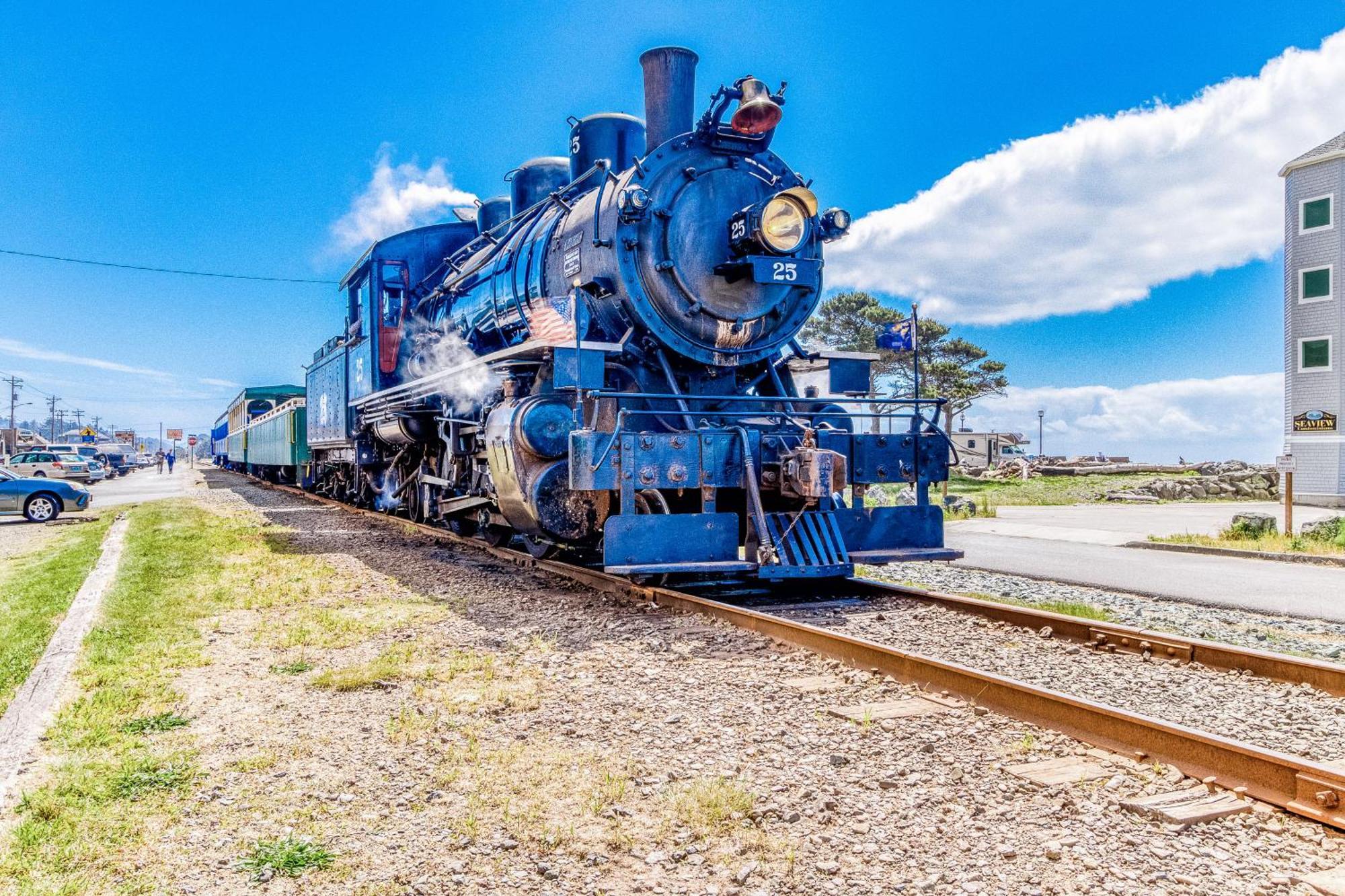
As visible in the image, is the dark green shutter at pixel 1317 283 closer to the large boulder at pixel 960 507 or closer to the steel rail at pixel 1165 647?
the large boulder at pixel 960 507

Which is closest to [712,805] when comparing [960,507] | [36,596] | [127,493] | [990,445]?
[36,596]

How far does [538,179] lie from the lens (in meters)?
10.6

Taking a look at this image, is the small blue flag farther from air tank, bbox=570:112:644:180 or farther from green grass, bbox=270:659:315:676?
green grass, bbox=270:659:315:676

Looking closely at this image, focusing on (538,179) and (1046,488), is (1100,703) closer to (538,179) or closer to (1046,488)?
(538,179)

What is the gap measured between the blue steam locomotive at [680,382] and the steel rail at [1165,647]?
1.10 m

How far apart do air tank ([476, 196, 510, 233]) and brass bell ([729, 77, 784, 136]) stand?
185 inches

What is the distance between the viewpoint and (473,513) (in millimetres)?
10023

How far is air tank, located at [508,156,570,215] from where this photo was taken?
34.5 feet

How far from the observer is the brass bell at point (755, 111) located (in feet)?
24.5

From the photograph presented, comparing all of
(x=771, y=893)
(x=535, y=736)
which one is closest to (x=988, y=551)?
(x=535, y=736)

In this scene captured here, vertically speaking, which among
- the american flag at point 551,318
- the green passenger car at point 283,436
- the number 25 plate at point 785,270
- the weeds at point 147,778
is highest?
the number 25 plate at point 785,270

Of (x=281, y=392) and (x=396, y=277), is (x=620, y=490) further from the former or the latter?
(x=281, y=392)

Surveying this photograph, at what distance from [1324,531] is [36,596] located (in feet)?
49.6

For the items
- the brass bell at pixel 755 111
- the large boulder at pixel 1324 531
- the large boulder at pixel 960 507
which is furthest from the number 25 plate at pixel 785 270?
the large boulder at pixel 960 507
